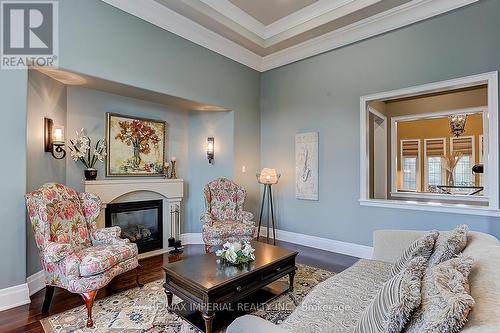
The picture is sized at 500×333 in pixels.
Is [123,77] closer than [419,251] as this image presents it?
No

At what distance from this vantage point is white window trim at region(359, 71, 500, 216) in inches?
124

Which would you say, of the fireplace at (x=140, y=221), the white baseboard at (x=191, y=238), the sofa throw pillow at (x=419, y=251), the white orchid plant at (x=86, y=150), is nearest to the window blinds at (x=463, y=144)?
the sofa throw pillow at (x=419, y=251)

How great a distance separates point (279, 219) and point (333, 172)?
152 centimetres

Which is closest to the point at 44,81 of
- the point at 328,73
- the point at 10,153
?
the point at 10,153

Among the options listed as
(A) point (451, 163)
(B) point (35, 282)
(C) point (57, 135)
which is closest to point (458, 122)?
(A) point (451, 163)

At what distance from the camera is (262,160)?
5.64 meters

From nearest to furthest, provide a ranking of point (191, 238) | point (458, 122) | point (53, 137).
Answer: point (53, 137), point (191, 238), point (458, 122)

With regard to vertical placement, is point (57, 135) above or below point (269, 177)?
above

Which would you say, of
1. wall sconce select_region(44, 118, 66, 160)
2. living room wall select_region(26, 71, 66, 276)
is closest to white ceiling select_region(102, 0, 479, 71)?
living room wall select_region(26, 71, 66, 276)

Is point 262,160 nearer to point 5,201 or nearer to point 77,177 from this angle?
point 77,177

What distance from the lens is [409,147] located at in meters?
7.37

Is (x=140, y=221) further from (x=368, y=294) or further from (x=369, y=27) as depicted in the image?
(x=369, y=27)

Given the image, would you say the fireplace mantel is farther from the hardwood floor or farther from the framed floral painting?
the hardwood floor

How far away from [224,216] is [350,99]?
2.95 metres
